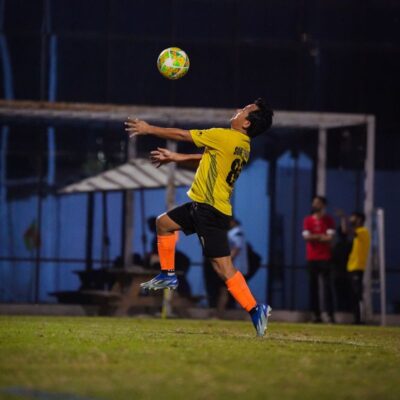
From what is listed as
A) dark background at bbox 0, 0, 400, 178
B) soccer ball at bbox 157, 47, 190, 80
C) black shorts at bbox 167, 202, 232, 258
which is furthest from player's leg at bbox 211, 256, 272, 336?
dark background at bbox 0, 0, 400, 178

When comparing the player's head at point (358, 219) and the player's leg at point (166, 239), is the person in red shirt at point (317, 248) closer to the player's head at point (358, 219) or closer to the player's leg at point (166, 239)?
the player's head at point (358, 219)

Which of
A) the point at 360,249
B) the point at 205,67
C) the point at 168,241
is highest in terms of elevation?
the point at 205,67

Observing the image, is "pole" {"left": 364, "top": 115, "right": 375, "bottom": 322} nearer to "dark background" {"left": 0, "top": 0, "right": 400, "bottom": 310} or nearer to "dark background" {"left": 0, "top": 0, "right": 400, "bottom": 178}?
"dark background" {"left": 0, "top": 0, "right": 400, "bottom": 310}

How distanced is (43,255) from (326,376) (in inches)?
687

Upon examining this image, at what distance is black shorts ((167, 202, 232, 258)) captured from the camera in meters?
12.9

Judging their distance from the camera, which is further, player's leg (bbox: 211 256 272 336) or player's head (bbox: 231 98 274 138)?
player's head (bbox: 231 98 274 138)

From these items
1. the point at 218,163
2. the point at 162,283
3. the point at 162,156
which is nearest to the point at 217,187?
the point at 218,163

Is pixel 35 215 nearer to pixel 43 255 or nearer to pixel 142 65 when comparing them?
pixel 43 255

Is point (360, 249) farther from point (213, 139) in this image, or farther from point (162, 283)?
point (213, 139)

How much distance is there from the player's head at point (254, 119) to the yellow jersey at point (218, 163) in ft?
0.25

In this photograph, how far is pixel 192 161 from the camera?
13656mm

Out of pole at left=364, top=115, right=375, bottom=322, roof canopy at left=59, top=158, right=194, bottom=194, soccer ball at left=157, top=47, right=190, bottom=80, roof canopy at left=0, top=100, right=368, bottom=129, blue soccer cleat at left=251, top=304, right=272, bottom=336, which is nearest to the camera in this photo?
blue soccer cleat at left=251, top=304, right=272, bottom=336

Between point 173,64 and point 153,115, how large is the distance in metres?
8.36

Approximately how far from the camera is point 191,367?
9141 millimetres
